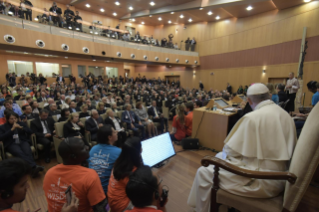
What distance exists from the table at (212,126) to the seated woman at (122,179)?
2391 millimetres

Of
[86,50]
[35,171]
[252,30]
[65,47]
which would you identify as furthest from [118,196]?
[252,30]

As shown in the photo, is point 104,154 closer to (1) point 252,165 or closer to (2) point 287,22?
Answer: (1) point 252,165

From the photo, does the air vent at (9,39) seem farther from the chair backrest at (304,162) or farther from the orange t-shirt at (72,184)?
the chair backrest at (304,162)

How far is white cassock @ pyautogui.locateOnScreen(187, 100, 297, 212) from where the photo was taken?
55.1 inches

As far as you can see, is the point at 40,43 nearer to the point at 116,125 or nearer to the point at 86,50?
A: the point at 86,50

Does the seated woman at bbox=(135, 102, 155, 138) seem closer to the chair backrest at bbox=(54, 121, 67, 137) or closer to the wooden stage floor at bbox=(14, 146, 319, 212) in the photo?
the wooden stage floor at bbox=(14, 146, 319, 212)

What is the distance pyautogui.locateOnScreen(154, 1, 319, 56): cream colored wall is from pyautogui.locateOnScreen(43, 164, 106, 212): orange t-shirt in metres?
12.9

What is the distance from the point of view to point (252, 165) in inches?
60.5

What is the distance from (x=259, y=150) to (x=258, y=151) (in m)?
0.01

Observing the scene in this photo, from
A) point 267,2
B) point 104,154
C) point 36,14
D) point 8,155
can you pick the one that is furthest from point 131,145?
point 267,2

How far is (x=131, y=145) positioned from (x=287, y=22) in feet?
44.4

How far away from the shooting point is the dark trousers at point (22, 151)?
2.71 m

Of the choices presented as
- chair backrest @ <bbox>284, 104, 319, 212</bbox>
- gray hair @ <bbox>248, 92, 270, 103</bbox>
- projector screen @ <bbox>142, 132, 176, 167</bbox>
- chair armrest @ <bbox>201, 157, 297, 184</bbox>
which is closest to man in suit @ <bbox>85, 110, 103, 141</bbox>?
projector screen @ <bbox>142, 132, 176, 167</bbox>

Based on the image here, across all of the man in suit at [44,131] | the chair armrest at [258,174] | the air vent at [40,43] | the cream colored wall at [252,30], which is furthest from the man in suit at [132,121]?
the cream colored wall at [252,30]
